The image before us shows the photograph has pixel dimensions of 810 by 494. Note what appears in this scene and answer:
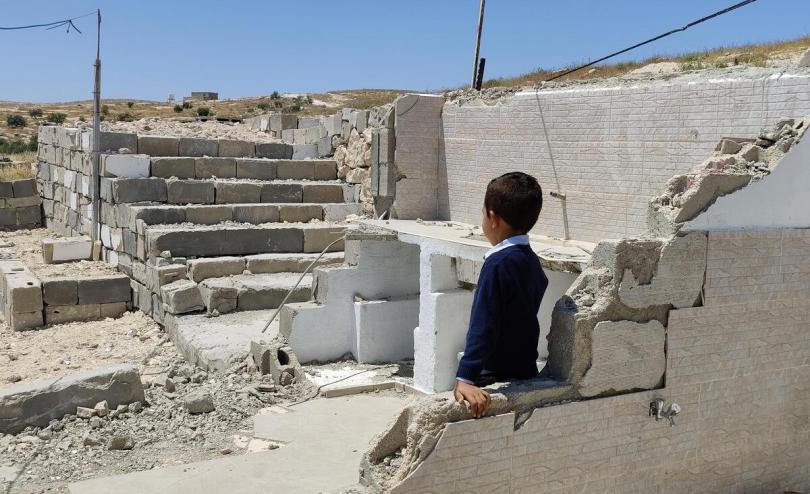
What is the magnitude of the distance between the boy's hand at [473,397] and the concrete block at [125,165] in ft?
33.7

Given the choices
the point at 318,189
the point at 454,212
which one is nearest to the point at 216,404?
the point at 454,212

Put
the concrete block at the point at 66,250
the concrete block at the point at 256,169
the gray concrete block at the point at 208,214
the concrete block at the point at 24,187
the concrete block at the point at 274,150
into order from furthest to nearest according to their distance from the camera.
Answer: the concrete block at the point at 24,187
the concrete block at the point at 274,150
the concrete block at the point at 256,169
the concrete block at the point at 66,250
the gray concrete block at the point at 208,214

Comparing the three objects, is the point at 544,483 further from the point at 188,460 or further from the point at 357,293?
the point at 357,293

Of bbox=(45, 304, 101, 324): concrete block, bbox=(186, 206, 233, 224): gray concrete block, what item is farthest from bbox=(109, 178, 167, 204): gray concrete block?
bbox=(45, 304, 101, 324): concrete block

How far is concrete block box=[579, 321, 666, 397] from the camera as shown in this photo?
4059 millimetres

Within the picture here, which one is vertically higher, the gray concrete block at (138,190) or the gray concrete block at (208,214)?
the gray concrete block at (138,190)

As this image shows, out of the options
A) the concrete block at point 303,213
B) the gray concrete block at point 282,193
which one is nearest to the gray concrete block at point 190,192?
the gray concrete block at point 282,193

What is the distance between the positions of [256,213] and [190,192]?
112cm

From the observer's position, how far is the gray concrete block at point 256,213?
1216 cm

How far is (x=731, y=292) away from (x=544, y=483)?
159cm

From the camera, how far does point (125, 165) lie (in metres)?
12.5

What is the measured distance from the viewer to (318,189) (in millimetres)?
13109

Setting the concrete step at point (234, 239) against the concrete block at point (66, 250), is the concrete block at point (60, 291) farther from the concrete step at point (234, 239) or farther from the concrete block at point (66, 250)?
the concrete block at point (66, 250)

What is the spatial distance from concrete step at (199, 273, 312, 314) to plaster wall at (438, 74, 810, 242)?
2.76 metres
